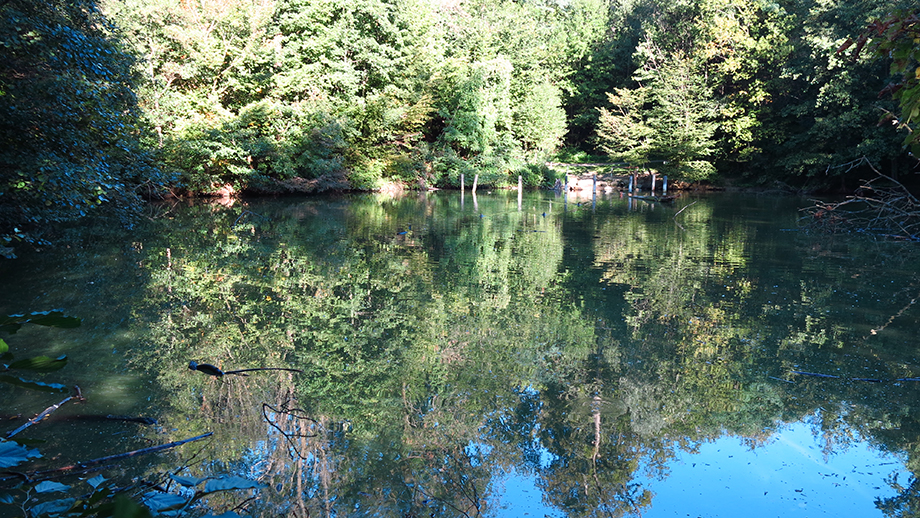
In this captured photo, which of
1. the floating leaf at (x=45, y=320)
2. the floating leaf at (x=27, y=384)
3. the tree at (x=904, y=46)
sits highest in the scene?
the tree at (x=904, y=46)

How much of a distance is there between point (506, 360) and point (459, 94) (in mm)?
26565

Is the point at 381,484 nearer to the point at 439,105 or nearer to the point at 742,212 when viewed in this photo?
the point at 742,212

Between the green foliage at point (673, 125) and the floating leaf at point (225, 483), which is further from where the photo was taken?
the green foliage at point (673, 125)

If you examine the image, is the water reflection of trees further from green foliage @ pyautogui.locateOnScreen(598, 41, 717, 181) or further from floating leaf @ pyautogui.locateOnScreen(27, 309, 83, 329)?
green foliage @ pyautogui.locateOnScreen(598, 41, 717, 181)

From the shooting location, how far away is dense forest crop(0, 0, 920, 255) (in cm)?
1966

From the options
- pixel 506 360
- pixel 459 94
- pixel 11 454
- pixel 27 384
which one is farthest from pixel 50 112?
pixel 459 94

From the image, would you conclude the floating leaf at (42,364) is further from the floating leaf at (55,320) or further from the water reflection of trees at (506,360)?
the water reflection of trees at (506,360)

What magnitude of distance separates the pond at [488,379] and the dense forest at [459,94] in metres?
3.66

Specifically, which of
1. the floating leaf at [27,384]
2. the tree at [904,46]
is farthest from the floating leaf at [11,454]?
the tree at [904,46]

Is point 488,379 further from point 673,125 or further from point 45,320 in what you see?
point 673,125

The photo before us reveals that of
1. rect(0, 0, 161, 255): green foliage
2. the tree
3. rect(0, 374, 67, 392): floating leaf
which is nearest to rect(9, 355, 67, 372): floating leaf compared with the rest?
rect(0, 374, 67, 392): floating leaf

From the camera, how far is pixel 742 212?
758 inches

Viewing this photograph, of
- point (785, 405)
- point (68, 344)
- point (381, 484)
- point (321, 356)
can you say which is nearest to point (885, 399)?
point (785, 405)

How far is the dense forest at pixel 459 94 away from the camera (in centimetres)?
1966
